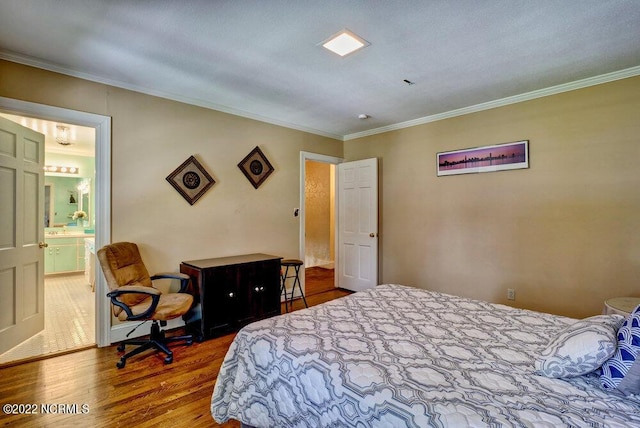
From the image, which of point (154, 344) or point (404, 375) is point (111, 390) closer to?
point (154, 344)

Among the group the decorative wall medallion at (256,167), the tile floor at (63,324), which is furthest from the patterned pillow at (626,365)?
the tile floor at (63,324)

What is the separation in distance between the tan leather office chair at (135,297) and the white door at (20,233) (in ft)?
2.93

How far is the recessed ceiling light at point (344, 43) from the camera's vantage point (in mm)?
2115

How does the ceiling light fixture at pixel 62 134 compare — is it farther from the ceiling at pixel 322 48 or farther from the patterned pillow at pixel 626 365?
the patterned pillow at pixel 626 365

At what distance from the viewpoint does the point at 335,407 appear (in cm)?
123

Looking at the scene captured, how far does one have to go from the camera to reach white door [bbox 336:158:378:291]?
4.49 metres

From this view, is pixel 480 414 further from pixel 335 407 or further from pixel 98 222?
pixel 98 222

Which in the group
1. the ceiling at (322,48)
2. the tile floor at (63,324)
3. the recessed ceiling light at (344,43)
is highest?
the ceiling at (322,48)

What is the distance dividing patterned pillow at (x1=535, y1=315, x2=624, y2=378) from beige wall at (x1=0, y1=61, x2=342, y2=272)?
323 centimetres

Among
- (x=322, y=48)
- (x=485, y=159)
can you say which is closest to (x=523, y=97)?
(x=485, y=159)

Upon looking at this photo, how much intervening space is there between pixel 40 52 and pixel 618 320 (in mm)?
4205

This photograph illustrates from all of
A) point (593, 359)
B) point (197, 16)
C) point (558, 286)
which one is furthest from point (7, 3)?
point (558, 286)

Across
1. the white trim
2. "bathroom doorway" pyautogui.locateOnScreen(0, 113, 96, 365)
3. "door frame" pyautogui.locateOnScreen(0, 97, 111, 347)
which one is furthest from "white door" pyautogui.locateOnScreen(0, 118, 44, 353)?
the white trim

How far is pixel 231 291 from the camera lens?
10.4 feet
